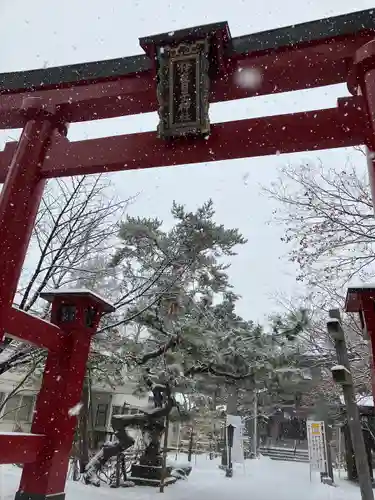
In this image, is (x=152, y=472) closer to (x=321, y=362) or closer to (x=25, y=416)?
(x=321, y=362)

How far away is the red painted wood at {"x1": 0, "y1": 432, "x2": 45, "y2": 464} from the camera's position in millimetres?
3938

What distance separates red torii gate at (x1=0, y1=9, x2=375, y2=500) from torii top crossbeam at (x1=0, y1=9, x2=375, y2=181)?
0.4 inches

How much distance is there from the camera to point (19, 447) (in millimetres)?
4234

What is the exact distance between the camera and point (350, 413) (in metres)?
5.59

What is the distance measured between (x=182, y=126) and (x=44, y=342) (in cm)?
304

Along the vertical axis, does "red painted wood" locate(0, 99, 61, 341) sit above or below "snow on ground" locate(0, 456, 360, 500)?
above

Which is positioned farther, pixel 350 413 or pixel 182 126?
pixel 350 413

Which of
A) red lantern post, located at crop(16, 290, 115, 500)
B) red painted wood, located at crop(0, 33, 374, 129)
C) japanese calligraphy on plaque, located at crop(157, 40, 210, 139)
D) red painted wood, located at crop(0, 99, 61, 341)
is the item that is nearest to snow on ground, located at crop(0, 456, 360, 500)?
red lantern post, located at crop(16, 290, 115, 500)

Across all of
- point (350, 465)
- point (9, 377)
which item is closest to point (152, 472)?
point (350, 465)

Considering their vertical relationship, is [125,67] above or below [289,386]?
above

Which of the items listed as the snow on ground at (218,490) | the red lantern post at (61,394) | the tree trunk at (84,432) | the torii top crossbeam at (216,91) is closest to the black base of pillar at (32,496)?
the red lantern post at (61,394)

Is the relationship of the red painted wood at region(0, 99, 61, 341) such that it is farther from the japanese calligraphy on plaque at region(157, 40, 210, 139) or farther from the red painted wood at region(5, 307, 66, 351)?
the japanese calligraphy on plaque at region(157, 40, 210, 139)

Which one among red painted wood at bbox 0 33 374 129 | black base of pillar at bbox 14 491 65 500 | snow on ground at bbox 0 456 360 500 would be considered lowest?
snow on ground at bbox 0 456 360 500

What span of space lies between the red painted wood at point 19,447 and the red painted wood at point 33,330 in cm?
98
